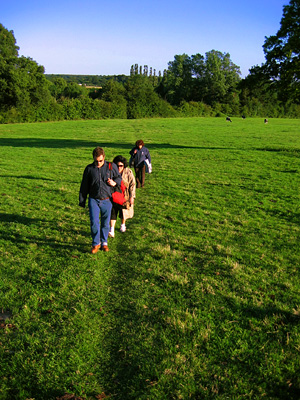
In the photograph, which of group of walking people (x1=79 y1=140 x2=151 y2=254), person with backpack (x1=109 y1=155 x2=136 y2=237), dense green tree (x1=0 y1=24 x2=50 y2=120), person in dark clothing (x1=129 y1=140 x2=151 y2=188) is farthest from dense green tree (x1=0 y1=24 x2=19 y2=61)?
group of walking people (x1=79 y1=140 x2=151 y2=254)

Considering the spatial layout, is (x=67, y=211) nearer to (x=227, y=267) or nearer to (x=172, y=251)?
(x=172, y=251)

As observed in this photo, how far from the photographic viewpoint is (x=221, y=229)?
837cm

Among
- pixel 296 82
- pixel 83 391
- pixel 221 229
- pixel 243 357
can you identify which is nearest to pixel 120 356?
pixel 83 391

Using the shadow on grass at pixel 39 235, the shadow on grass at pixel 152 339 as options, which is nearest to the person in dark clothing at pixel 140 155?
the shadow on grass at pixel 39 235

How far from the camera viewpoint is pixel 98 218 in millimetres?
6574

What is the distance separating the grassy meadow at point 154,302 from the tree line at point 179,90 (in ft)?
53.4

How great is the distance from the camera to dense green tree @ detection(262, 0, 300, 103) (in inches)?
815

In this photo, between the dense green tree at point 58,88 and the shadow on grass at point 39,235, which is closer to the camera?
the shadow on grass at point 39,235

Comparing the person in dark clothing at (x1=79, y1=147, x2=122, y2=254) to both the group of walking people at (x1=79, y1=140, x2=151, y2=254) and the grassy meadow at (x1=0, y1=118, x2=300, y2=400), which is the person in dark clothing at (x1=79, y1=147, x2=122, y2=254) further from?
the grassy meadow at (x1=0, y1=118, x2=300, y2=400)

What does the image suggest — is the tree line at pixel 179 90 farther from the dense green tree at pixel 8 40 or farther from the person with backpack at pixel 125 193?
the person with backpack at pixel 125 193

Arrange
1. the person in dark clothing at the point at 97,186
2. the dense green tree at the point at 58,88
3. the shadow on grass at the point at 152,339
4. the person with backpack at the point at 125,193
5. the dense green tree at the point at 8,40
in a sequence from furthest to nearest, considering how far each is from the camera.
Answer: the dense green tree at the point at 58,88, the dense green tree at the point at 8,40, the person with backpack at the point at 125,193, the person in dark clothing at the point at 97,186, the shadow on grass at the point at 152,339

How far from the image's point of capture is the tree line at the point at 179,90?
72.4 feet

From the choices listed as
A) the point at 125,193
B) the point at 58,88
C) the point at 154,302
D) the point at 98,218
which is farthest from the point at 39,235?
the point at 58,88

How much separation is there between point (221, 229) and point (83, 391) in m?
5.70
